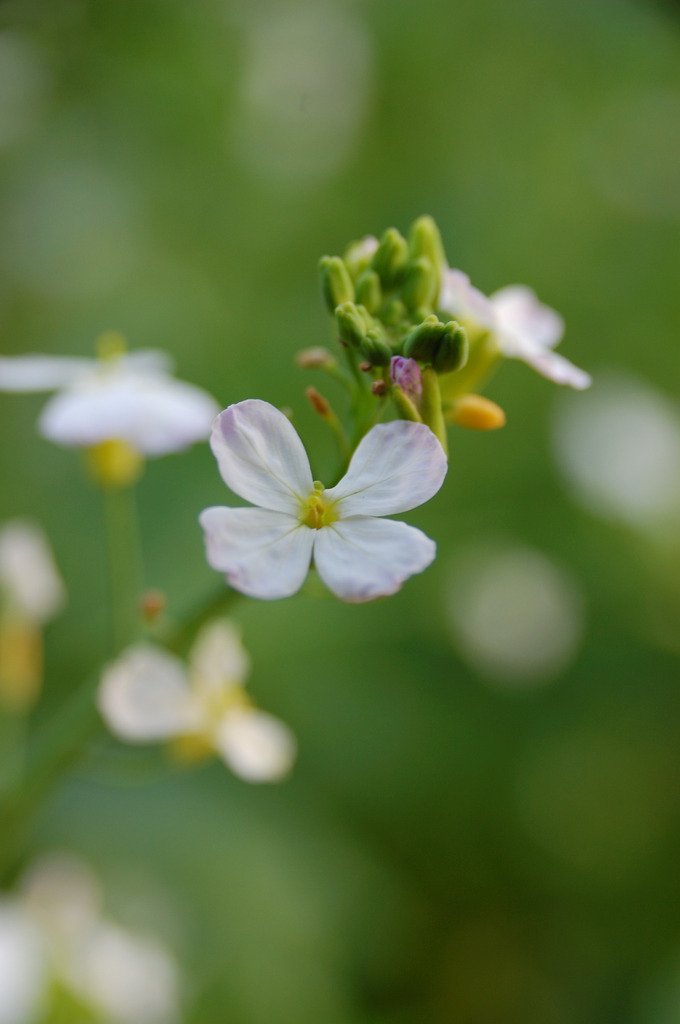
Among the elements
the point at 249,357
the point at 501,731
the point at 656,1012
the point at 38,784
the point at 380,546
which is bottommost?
the point at 656,1012

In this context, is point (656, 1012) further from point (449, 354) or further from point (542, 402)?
point (449, 354)

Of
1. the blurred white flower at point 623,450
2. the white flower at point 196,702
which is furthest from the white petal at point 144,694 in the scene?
the blurred white flower at point 623,450

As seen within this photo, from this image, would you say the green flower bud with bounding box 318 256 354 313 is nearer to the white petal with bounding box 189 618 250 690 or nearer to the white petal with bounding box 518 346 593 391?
the white petal with bounding box 518 346 593 391

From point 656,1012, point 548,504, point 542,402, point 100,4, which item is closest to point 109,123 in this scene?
point 100,4

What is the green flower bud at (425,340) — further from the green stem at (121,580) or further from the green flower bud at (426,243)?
the green stem at (121,580)

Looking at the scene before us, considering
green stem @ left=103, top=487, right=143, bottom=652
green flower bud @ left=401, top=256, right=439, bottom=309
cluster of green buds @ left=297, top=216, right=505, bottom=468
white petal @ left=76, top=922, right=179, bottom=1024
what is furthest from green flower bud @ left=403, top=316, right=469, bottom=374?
white petal @ left=76, top=922, right=179, bottom=1024

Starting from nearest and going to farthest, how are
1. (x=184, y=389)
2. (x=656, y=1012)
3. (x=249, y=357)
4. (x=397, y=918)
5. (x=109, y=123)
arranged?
(x=184, y=389)
(x=656, y=1012)
(x=397, y=918)
(x=249, y=357)
(x=109, y=123)

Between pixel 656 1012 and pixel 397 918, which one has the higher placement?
pixel 656 1012
